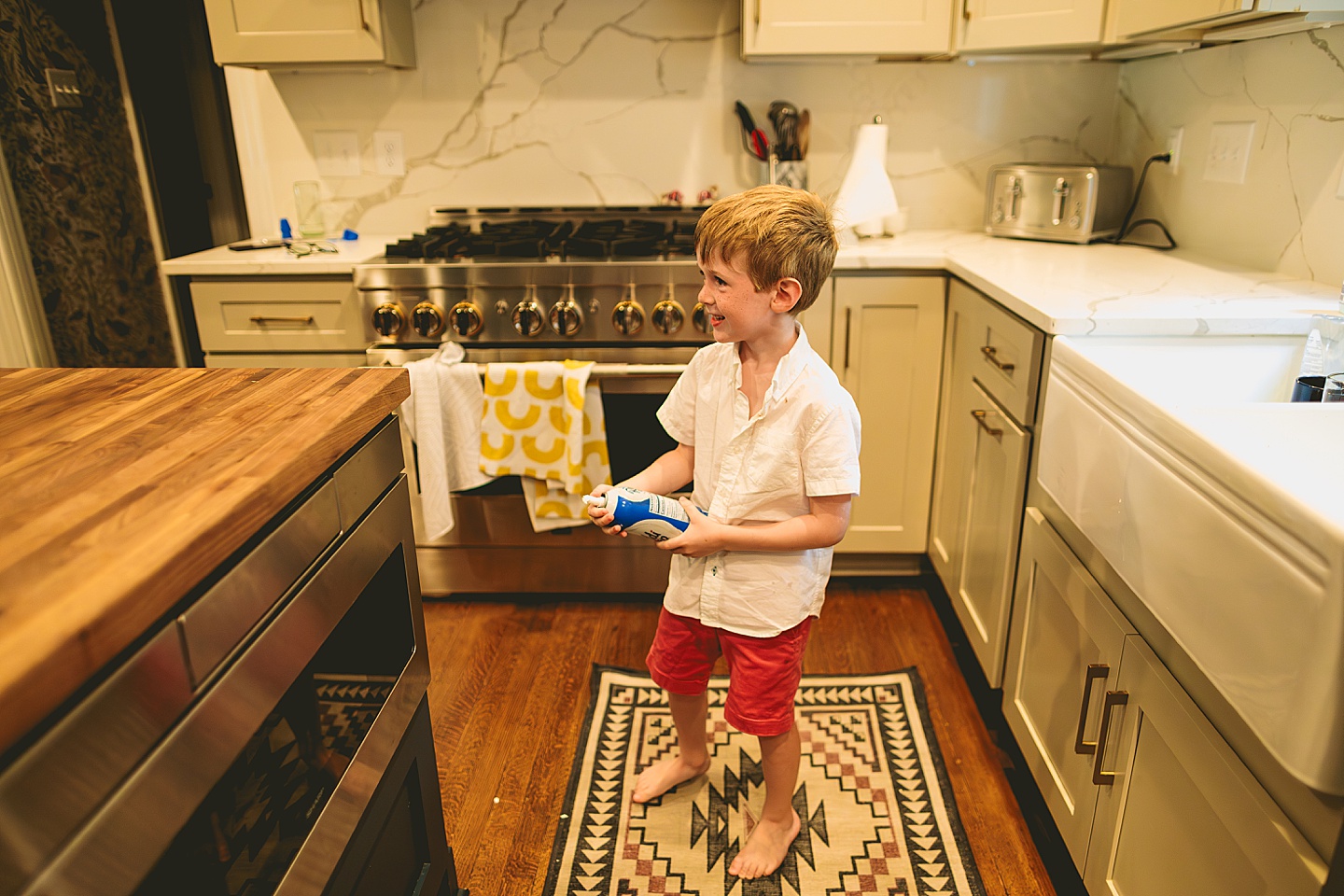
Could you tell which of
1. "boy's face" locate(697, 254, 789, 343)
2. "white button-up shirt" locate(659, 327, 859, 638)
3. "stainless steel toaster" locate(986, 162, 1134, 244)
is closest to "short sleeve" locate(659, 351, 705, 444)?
"white button-up shirt" locate(659, 327, 859, 638)

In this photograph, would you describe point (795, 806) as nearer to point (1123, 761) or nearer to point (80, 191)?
point (1123, 761)

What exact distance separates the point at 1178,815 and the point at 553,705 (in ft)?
4.14

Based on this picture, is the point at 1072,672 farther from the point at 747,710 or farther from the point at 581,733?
the point at 581,733

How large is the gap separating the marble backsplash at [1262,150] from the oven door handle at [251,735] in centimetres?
177

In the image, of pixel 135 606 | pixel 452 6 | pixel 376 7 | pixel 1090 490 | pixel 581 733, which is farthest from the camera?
pixel 452 6

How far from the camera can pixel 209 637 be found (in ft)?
2.15

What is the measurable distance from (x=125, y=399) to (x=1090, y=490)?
46.5 inches

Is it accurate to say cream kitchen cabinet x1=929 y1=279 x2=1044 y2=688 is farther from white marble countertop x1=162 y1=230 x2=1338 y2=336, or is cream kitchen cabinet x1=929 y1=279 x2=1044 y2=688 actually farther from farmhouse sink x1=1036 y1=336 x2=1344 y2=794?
farmhouse sink x1=1036 y1=336 x2=1344 y2=794

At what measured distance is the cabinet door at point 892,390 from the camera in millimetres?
2166

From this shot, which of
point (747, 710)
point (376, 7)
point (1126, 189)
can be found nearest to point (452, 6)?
point (376, 7)

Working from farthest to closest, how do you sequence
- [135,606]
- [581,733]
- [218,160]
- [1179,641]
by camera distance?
[218,160]
[581,733]
[1179,641]
[135,606]

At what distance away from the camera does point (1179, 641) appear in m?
0.94

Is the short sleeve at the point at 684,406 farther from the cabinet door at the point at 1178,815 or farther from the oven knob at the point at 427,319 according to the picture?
the oven knob at the point at 427,319

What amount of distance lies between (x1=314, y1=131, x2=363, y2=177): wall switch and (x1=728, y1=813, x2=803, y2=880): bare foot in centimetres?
219
